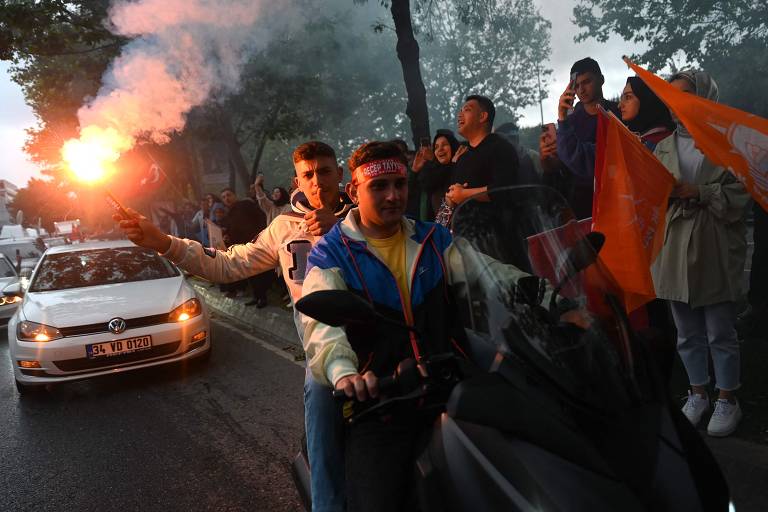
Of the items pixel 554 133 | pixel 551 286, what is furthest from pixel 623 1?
pixel 551 286

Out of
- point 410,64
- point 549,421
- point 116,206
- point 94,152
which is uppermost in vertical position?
Result: point 410,64

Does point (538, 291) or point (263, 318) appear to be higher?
point (538, 291)

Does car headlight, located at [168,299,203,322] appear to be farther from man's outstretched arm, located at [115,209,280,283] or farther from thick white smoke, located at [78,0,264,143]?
man's outstretched arm, located at [115,209,280,283]

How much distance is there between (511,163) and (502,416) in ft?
11.8

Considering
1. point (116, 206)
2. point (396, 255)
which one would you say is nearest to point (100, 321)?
point (116, 206)

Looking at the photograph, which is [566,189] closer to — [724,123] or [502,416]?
[724,123]

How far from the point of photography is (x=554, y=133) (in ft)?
16.5

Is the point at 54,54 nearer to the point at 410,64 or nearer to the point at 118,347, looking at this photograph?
the point at 410,64

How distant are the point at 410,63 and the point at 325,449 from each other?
369 inches

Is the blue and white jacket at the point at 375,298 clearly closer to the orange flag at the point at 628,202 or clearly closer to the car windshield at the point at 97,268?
the orange flag at the point at 628,202

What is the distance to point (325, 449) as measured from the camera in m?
2.31

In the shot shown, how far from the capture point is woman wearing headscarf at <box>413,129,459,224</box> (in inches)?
245

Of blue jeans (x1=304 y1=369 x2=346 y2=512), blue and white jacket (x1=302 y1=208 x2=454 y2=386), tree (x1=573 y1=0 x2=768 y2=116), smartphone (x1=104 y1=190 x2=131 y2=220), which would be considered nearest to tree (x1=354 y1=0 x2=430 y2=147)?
smartphone (x1=104 y1=190 x2=131 y2=220)

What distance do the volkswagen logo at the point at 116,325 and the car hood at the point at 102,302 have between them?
0.16ft
